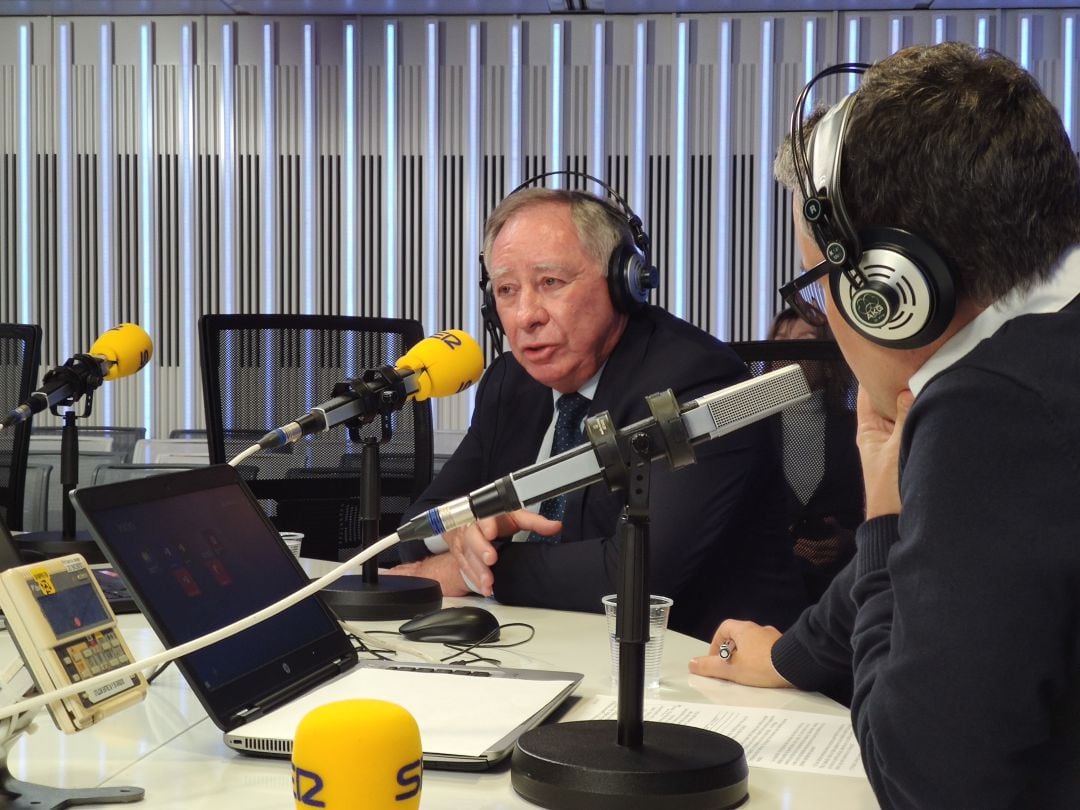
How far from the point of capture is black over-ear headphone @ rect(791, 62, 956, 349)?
855 mm

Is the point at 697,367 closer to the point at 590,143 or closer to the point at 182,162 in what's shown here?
the point at 590,143

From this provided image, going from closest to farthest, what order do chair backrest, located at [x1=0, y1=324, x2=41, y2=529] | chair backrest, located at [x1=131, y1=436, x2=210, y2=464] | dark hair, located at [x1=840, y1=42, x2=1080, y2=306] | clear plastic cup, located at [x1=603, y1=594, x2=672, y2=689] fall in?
1. dark hair, located at [x1=840, y1=42, x2=1080, y2=306]
2. clear plastic cup, located at [x1=603, y1=594, x2=672, y2=689]
3. chair backrest, located at [x1=0, y1=324, x2=41, y2=529]
4. chair backrest, located at [x1=131, y1=436, x2=210, y2=464]

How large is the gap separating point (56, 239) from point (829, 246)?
423 cm

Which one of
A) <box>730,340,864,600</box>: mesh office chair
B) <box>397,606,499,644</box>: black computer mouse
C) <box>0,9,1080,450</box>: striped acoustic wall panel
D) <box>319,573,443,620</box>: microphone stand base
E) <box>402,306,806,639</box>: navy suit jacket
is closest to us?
<box>397,606,499,644</box>: black computer mouse

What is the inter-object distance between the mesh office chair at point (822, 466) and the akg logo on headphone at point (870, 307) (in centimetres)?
126

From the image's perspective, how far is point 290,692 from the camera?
3.72 ft

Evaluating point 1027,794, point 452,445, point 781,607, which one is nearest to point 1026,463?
point 1027,794

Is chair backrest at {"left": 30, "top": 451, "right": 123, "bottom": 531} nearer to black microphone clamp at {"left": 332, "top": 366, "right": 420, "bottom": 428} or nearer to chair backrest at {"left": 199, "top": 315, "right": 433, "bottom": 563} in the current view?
chair backrest at {"left": 199, "top": 315, "right": 433, "bottom": 563}

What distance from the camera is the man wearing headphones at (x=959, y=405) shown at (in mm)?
756

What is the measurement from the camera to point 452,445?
12.8 ft

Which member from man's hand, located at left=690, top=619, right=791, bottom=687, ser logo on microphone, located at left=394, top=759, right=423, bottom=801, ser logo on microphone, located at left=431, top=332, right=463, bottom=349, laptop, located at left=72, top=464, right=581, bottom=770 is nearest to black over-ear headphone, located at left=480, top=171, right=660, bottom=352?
ser logo on microphone, located at left=431, top=332, right=463, bottom=349

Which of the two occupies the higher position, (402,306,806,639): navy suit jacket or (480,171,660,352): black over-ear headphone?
(480,171,660,352): black over-ear headphone

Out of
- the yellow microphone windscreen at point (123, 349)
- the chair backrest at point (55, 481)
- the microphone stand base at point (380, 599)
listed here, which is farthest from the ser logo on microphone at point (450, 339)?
the chair backrest at point (55, 481)

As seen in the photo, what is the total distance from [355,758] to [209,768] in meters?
0.35
